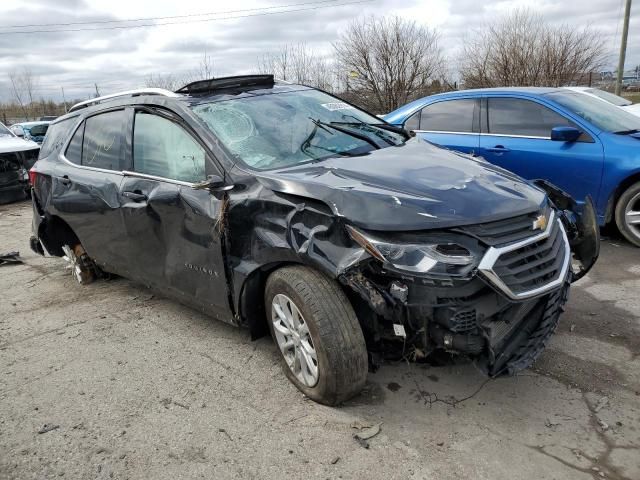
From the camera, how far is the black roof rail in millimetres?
3959

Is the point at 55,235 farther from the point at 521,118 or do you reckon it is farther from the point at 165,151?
the point at 521,118

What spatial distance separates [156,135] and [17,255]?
3.88 metres

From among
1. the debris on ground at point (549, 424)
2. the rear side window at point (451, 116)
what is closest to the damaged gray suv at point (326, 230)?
the debris on ground at point (549, 424)

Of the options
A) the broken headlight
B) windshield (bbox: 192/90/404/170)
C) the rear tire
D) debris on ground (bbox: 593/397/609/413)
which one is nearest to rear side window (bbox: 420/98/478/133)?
the rear tire

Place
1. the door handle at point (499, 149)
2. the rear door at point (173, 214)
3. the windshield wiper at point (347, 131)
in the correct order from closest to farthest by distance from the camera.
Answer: the rear door at point (173, 214)
the windshield wiper at point (347, 131)
the door handle at point (499, 149)

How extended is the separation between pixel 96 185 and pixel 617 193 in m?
5.01

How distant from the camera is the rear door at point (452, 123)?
6395 millimetres

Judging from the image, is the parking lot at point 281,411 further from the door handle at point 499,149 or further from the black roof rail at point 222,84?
the door handle at point 499,149

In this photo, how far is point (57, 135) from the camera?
516 centimetres

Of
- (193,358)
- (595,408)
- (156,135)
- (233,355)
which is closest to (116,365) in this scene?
(193,358)

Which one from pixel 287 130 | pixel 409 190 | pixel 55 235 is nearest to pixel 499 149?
pixel 287 130

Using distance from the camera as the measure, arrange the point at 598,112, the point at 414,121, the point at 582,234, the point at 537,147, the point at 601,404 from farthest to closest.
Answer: the point at 414,121 → the point at 598,112 → the point at 537,147 → the point at 582,234 → the point at 601,404

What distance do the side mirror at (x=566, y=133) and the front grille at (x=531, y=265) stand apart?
2.95 m

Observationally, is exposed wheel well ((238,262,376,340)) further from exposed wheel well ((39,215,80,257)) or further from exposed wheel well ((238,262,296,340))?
exposed wheel well ((39,215,80,257))
